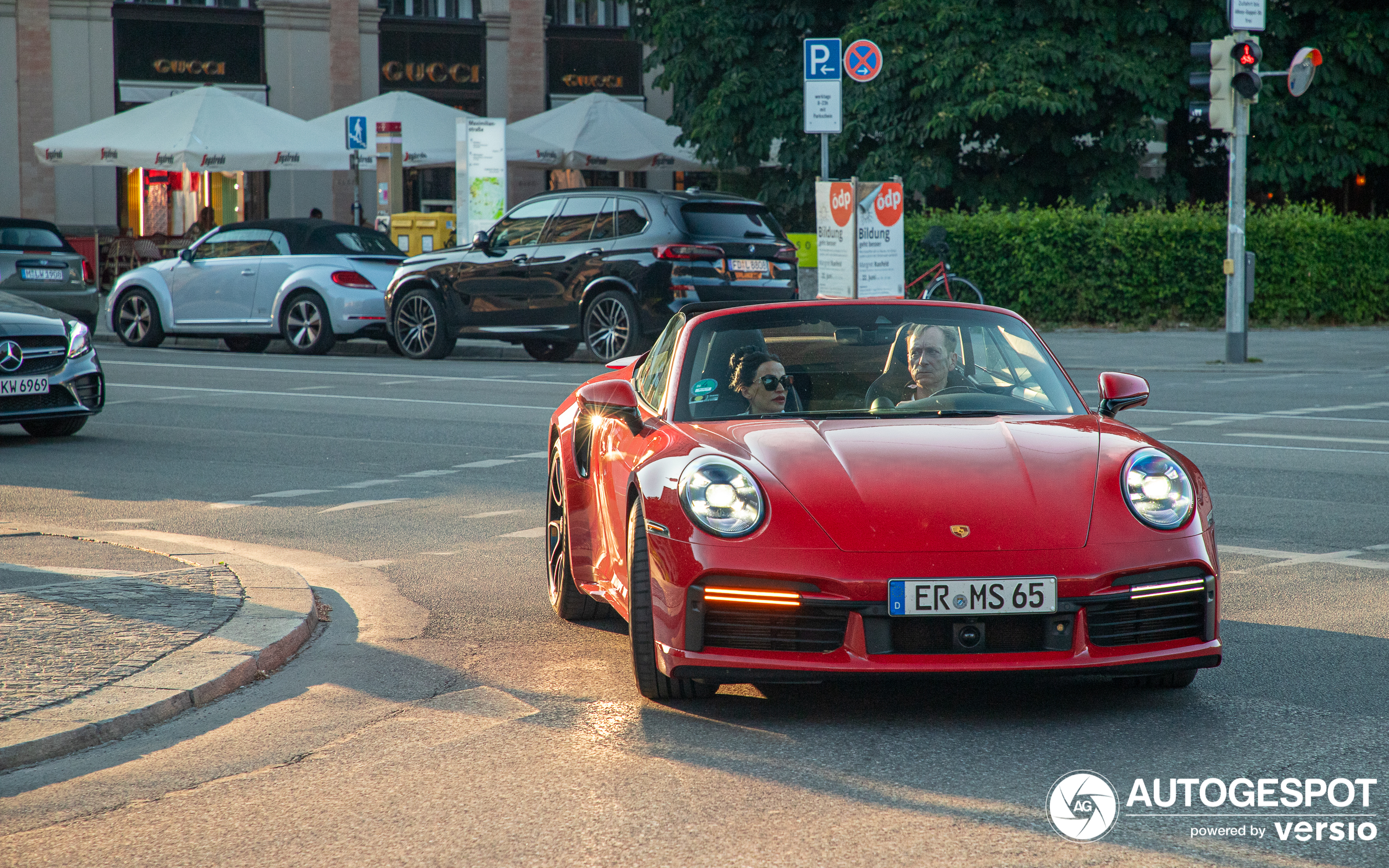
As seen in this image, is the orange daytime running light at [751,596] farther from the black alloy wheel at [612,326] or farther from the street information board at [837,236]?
the street information board at [837,236]

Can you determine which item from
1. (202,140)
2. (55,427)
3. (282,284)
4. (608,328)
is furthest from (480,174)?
(55,427)

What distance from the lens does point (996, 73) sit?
2603cm

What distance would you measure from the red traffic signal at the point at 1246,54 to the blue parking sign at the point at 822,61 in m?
4.82

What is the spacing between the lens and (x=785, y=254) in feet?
61.6

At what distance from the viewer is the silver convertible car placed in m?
20.9

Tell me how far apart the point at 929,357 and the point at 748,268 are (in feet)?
41.2

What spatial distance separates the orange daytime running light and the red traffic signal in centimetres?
1617

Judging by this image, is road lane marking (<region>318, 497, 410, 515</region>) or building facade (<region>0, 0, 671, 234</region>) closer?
road lane marking (<region>318, 497, 410, 515</region>)

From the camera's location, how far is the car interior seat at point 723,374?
19.2 feet

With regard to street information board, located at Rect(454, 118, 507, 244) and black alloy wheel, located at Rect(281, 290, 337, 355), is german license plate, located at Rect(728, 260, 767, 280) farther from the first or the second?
street information board, located at Rect(454, 118, 507, 244)

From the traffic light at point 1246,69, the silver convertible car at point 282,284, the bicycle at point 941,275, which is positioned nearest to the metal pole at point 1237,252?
the traffic light at point 1246,69

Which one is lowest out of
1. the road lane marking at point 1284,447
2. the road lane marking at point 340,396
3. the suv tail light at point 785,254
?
the road lane marking at point 1284,447

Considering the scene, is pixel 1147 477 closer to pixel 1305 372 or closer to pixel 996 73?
pixel 1305 372

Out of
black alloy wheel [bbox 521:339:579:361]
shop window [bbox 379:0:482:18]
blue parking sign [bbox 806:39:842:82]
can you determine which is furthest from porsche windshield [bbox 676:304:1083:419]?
shop window [bbox 379:0:482:18]
